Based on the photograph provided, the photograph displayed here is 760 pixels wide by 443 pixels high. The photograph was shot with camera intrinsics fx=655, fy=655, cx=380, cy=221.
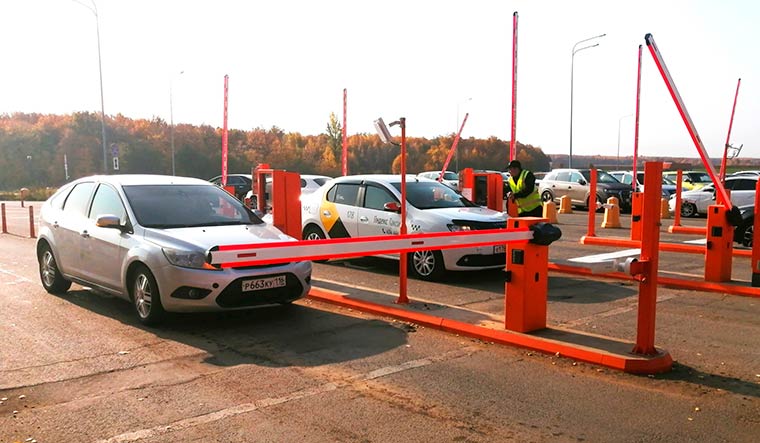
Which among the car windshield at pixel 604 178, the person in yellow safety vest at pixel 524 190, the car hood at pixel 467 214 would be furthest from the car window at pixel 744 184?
the car hood at pixel 467 214

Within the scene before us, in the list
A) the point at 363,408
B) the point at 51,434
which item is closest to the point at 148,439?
the point at 51,434

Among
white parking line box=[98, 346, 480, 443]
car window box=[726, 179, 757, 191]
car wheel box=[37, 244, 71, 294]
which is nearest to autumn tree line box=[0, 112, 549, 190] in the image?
car window box=[726, 179, 757, 191]

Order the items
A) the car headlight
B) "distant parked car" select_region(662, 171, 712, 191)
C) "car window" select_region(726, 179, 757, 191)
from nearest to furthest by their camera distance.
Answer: the car headlight, "car window" select_region(726, 179, 757, 191), "distant parked car" select_region(662, 171, 712, 191)

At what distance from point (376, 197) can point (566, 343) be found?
17.5 ft

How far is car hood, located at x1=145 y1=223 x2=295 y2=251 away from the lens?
6.69 metres

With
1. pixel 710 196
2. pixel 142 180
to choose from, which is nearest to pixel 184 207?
pixel 142 180

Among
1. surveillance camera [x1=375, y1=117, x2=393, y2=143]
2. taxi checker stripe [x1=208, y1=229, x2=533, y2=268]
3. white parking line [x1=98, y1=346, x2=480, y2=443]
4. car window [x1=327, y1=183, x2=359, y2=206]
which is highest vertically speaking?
surveillance camera [x1=375, y1=117, x2=393, y2=143]

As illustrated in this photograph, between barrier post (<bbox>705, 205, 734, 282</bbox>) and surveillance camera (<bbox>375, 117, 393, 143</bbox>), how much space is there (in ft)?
15.8

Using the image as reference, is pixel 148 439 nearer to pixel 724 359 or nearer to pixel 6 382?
pixel 6 382

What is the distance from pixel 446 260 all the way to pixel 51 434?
6224mm

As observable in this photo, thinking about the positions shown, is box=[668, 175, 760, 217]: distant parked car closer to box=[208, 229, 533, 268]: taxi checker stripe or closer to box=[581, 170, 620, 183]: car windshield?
box=[581, 170, 620, 183]: car windshield

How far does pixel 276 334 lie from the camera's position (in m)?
6.61

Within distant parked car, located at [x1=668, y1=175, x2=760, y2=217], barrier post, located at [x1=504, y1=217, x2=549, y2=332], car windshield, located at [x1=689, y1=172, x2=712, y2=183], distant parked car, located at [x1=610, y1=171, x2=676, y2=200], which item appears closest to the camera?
barrier post, located at [x1=504, y1=217, x2=549, y2=332]

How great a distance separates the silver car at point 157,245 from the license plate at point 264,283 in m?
0.01
